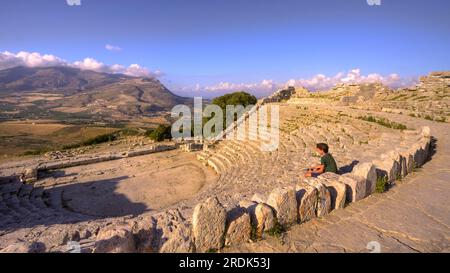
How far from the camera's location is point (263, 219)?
3834 millimetres

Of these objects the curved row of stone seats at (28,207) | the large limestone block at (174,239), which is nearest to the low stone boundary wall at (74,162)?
the curved row of stone seats at (28,207)

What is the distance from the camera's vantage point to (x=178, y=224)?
11.7 feet

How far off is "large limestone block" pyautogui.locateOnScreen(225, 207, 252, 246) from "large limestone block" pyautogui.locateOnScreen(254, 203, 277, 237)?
0.53 feet

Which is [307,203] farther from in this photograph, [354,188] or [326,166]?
[326,166]

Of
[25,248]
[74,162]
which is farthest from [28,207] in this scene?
[25,248]

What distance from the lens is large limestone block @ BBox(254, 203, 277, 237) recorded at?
3.83 metres

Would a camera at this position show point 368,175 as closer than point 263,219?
No

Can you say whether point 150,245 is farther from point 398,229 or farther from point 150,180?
point 150,180

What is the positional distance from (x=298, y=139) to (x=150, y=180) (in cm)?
880

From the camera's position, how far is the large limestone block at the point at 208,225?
3422mm

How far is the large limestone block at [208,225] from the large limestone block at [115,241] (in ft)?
2.61

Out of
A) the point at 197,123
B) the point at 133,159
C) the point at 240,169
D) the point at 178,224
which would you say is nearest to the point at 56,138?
the point at 197,123

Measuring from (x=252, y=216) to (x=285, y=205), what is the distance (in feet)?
1.82

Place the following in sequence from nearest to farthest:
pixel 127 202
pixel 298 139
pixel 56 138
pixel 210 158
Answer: pixel 127 202
pixel 298 139
pixel 210 158
pixel 56 138
